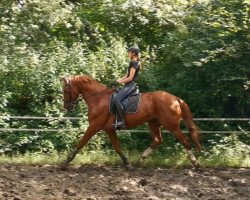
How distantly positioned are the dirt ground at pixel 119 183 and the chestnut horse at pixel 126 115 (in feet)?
1.70

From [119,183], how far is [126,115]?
1.90 meters

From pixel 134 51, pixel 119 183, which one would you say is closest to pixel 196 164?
pixel 119 183

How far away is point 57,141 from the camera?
13852 mm

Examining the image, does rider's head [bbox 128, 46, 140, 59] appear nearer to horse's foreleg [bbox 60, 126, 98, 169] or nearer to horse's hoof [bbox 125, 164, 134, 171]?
horse's foreleg [bbox 60, 126, 98, 169]

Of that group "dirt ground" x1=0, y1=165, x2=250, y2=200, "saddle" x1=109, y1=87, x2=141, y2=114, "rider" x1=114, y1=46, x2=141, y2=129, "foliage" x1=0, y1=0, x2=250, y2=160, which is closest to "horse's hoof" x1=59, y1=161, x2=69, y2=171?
"dirt ground" x1=0, y1=165, x2=250, y2=200

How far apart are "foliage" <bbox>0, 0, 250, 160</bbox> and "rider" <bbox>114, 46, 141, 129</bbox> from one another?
222 centimetres

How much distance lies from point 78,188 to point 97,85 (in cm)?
294

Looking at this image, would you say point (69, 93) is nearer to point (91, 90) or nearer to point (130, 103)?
point (91, 90)

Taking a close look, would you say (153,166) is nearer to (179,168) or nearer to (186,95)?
(179,168)

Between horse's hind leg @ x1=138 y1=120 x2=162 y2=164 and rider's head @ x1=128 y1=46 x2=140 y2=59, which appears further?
horse's hind leg @ x1=138 y1=120 x2=162 y2=164

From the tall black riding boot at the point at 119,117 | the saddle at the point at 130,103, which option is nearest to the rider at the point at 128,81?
the tall black riding boot at the point at 119,117

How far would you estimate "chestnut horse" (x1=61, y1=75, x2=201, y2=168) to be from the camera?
37.3ft

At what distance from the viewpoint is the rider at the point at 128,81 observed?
11141 mm

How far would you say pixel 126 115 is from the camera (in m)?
11.4
